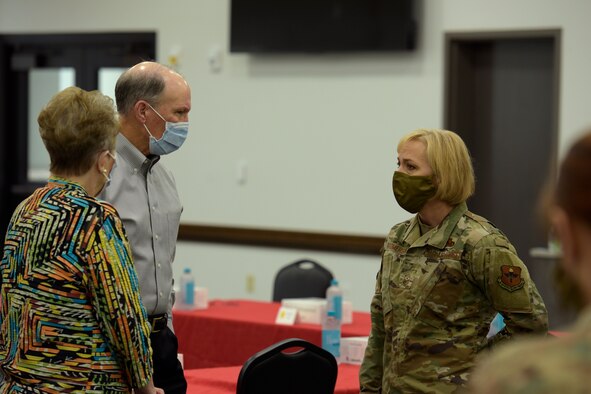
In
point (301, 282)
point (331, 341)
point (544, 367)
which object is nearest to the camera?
point (544, 367)

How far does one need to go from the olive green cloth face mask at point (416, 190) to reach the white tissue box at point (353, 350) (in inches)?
52.4

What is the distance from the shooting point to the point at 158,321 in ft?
10.0

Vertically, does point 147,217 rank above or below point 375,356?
above

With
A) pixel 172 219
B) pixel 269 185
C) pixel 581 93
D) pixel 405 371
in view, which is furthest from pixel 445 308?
pixel 269 185

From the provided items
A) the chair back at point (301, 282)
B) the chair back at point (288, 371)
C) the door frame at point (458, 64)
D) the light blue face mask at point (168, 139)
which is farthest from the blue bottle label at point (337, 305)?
Answer: the door frame at point (458, 64)

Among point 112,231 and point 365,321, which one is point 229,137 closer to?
point 365,321

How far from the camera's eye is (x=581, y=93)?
681 cm

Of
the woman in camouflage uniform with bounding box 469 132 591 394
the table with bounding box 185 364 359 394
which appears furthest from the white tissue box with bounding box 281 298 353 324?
the woman in camouflage uniform with bounding box 469 132 591 394

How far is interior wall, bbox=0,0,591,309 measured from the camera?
7.14 meters

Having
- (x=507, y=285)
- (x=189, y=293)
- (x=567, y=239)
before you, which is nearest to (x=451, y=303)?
(x=507, y=285)

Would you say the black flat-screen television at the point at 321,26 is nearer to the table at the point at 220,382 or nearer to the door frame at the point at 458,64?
the door frame at the point at 458,64

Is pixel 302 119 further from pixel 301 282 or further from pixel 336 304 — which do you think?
pixel 336 304

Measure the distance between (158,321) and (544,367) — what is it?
2043 millimetres

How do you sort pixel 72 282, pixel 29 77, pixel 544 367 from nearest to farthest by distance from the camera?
pixel 544 367, pixel 72 282, pixel 29 77
